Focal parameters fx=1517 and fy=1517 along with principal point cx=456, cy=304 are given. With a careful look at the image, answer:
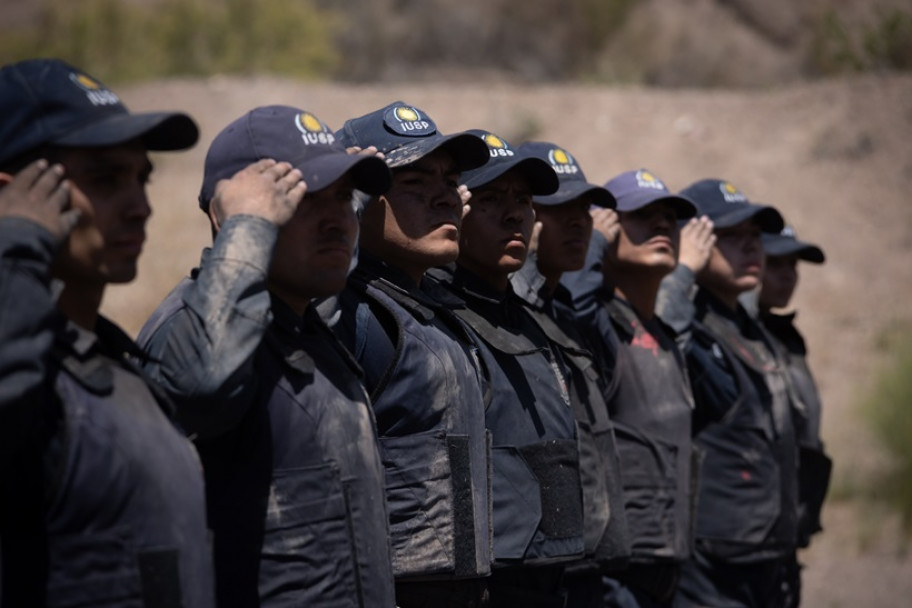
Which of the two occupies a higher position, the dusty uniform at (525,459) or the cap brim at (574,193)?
the cap brim at (574,193)

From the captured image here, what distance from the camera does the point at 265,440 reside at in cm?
376

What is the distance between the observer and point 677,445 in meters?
6.80

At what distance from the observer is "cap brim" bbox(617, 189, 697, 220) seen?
6914mm

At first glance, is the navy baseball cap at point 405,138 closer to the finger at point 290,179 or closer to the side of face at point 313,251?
the side of face at point 313,251

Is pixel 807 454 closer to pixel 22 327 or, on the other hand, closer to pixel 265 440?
pixel 265 440

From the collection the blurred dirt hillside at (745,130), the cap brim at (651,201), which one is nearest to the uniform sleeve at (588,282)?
the cap brim at (651,201)

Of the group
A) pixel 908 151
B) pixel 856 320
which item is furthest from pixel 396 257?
pixel 908 151

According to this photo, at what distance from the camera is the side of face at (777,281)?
30.0 ft

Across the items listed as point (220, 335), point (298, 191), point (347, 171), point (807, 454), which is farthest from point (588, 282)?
point (220, 335)

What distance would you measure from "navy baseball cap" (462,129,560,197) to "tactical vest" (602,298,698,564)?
1176 mm

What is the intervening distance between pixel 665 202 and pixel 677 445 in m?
1.13

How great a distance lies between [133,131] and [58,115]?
0.17 m

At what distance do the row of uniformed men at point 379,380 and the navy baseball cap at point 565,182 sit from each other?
0.02 meters

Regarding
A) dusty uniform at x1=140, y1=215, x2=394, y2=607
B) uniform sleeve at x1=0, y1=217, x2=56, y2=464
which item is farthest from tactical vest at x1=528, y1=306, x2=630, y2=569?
uniform sleeve at x1=0, y1=217, x2=56, y2=464
